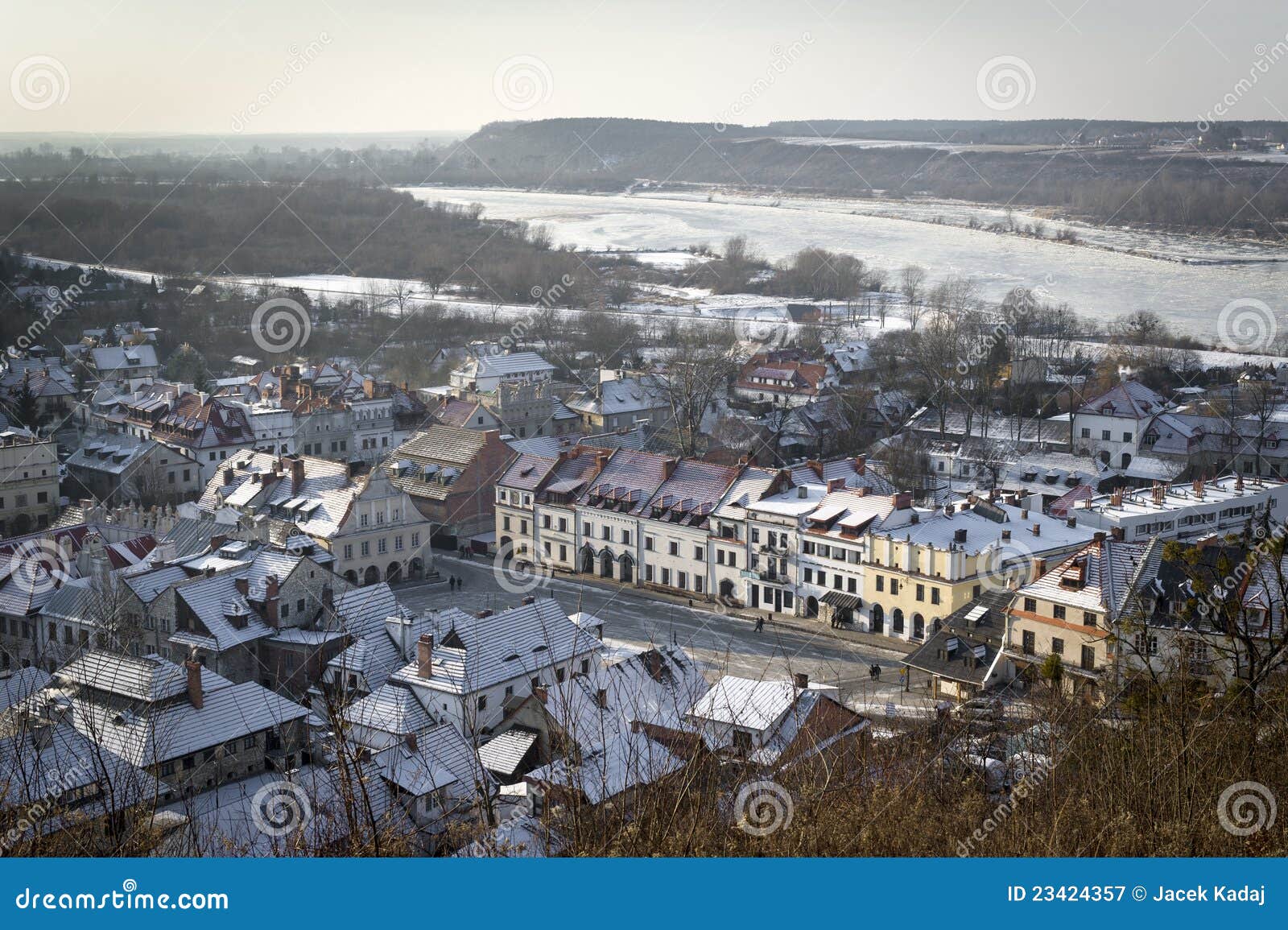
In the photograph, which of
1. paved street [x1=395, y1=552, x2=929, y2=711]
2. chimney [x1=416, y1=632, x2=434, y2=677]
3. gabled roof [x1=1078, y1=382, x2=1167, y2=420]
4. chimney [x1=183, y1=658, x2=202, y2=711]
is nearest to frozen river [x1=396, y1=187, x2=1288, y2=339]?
gabled roof [x1=1078, y1=382, x2=1167, y2=420]

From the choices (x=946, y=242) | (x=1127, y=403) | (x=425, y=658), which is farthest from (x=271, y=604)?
(x=946, y=242)

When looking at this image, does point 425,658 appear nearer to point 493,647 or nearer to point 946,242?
point 493,647

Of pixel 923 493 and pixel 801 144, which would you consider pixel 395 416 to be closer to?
pixel 923 493

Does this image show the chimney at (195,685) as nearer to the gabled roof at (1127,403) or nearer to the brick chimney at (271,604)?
the brick chimney at (271,604)

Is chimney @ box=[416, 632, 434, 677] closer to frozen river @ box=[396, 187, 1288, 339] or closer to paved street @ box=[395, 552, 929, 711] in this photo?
paved street @ box=[395, 552, 929, 711]

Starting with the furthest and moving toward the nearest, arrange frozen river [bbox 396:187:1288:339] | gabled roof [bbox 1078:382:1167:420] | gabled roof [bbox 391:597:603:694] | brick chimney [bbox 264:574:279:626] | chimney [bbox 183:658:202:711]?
frozen river [bbox 396:187:1288:339]
gabled roof [bbox 1078:382:1167:420]
brick chimney [bbox 264:574:279:626]
gabled roof [bbox 391:597:603:694]
chimney [bbox 183:658:202:711]
